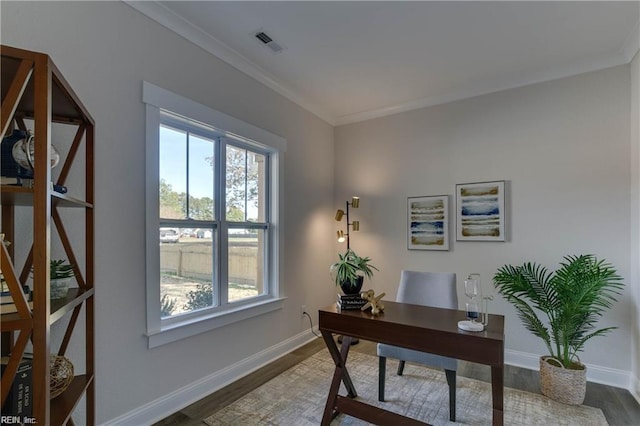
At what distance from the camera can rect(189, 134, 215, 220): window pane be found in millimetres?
2572

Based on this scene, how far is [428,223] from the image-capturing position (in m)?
3.67

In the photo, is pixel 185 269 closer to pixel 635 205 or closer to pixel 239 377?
pixel 239 377

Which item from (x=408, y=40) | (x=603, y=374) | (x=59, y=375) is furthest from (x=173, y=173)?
(x=603, y=374)

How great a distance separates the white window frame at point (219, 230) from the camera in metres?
2.18

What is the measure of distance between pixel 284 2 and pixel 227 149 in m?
1.28

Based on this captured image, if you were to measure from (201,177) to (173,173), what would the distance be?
0.82 feet

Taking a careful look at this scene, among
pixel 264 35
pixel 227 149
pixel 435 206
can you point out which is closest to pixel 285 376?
pixel 227 149

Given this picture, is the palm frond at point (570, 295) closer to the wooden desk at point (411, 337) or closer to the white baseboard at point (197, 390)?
the wooden desk at point (411, 337)

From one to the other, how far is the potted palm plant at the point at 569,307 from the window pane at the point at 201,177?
2.65 metres

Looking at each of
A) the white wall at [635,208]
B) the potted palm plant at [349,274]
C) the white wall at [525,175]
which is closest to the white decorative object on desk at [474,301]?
the potted palm plant at [349,274]

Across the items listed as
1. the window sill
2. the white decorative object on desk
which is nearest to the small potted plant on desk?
the window sill

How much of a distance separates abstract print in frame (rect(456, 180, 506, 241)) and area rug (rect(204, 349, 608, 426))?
4.68 feet

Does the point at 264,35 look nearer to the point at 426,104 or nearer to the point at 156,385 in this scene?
the point at 426,104

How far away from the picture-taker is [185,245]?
2510 millimetres
